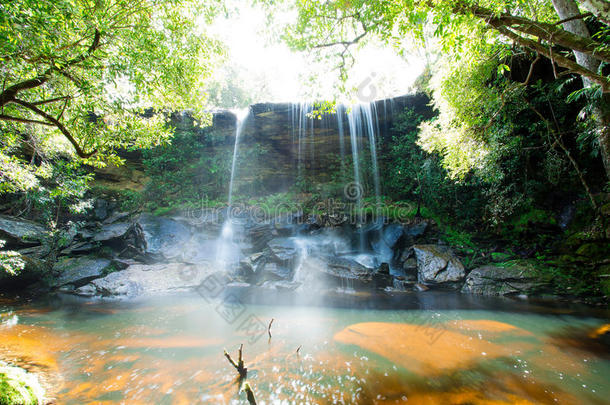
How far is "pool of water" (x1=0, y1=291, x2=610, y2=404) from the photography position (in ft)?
9.93

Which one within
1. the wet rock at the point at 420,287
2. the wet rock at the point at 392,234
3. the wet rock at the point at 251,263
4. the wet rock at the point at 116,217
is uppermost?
the wet rock at the point at 116,217

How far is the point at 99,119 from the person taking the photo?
4.35 m

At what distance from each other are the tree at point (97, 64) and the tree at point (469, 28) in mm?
2514

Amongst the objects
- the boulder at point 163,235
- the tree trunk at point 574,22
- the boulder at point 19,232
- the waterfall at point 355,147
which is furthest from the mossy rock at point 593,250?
the boulder at point 19,232

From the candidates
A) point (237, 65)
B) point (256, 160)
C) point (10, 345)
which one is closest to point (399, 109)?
point (256, 160)

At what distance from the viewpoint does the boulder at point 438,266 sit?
27.1 ft

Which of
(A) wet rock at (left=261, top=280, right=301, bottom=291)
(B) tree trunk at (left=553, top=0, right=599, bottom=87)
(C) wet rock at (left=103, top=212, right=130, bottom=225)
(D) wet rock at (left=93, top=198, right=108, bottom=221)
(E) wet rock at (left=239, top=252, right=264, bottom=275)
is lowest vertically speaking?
(A) wet rock at (left=261, top=280, right=301, bottom=291)

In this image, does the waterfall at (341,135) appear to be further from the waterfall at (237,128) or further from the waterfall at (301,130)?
the waterfall at (237,128)

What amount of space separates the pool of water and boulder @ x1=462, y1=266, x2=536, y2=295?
0.87 m

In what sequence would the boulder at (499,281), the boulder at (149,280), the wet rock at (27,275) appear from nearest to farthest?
the boulder at (499,281) → the wet rock at (27,275) → the boulder at (149,280)

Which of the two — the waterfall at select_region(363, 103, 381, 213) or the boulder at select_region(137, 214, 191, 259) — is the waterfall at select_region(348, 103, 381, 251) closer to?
the waterfall at select_region(363, 103, 381, 213)

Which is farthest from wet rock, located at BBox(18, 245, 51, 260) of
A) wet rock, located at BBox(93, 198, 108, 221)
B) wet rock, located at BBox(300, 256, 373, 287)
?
wet rock, located at BBox(300, 256, 373, 287)

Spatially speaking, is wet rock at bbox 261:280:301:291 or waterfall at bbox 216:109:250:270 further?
waterfall at bbox 216:109:250:270

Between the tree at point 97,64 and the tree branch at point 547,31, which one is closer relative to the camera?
the tree at point 97,64
